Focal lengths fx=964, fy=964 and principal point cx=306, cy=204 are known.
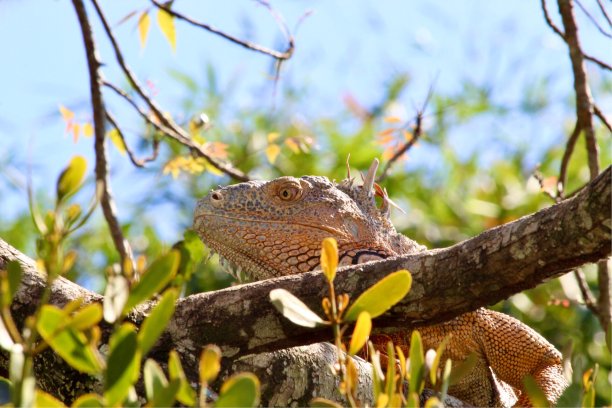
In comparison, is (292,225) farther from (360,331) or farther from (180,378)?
(180,378)

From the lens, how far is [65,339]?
2.58m

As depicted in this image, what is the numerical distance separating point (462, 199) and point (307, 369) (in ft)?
26.9

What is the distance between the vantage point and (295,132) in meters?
12.1

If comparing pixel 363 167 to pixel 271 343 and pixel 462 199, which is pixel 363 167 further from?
pixel 271 343

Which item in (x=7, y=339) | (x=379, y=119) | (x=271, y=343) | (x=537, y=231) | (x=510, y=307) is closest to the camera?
(x=7, y=339)

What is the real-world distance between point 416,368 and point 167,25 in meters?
4.47

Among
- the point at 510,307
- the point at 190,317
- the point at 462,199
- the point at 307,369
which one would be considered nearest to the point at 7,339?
the point at 190,317

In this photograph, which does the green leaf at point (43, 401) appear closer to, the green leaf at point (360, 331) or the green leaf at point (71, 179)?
the green leaf at point (71, 179)

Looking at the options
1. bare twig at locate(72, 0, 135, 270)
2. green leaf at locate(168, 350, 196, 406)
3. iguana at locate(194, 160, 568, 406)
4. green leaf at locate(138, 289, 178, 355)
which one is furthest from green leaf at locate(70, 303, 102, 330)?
iguana at locate(194, 160, 568, 406)

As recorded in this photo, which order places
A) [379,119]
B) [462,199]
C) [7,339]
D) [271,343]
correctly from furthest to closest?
[379,119] < [462,199] < [271,343] < [7,339]

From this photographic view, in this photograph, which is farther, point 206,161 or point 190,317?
point 206,161

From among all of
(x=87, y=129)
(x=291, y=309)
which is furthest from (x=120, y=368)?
(x=87, y=129)

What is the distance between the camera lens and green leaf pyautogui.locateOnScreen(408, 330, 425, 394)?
9.78 feet

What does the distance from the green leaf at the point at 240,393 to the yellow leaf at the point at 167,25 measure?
4.63 m
